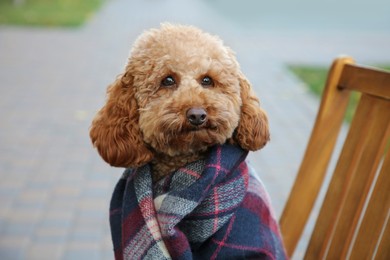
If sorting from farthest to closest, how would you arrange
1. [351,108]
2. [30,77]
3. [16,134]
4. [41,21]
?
1. [41,21]
2. [30,77]
3. [351,108]
4. [16,134]

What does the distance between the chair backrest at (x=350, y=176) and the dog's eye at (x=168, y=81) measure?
53 cm

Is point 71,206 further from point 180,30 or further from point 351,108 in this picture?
point 351,108

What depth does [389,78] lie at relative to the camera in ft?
4.62

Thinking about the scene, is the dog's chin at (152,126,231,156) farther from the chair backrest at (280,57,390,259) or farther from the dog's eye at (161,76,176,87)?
the chair backrest at (280,57,390,259)

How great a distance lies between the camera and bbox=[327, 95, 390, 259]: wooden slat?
4.79 ft

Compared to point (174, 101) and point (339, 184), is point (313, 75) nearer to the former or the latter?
point (339, 184)

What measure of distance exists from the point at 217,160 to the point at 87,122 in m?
4.25

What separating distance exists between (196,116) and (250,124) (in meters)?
0.20

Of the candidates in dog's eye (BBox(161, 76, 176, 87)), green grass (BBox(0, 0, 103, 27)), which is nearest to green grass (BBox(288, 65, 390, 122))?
dog's eye (BBox(161, 76, 176, 87))

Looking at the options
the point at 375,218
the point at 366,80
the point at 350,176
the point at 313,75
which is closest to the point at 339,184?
the point at 350,176

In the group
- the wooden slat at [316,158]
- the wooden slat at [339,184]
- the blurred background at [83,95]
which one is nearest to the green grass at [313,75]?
the blurred background at [83,95]

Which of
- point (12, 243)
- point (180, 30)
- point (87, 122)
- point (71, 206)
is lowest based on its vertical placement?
point (12, 243)

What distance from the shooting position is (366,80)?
1490 mm

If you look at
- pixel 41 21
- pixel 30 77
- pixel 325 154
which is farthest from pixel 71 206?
pixel 41 21
